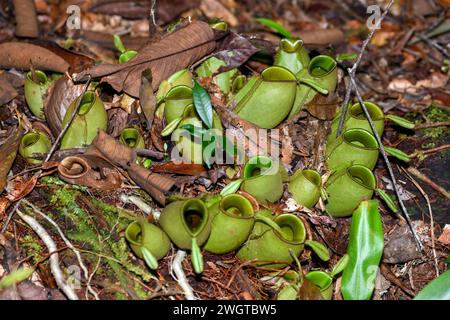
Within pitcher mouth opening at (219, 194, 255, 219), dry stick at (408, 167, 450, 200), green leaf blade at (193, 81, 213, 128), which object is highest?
green leaf blade at (193, 81, 213, 128)

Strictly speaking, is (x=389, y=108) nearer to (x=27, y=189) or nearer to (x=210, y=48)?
(x=210, y=48)

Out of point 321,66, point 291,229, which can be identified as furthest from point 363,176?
point 321,66

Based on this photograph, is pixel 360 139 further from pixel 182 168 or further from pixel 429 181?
pixel 182 168

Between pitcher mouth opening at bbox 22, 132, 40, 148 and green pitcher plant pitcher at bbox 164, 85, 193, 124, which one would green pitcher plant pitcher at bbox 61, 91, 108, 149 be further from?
green pitcher plant pitcher at bbox 164, 85, 193, 124

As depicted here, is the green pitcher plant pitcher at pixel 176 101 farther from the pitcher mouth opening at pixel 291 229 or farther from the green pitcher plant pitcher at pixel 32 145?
the pitcher mouth opening at pixel 291 229

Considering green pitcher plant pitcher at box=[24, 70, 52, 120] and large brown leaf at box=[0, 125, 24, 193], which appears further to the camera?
green pitcher plant pitcher at box=[24, 70, 52, 120]

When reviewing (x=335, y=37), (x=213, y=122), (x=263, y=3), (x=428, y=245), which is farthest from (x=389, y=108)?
(x=263, y=3)

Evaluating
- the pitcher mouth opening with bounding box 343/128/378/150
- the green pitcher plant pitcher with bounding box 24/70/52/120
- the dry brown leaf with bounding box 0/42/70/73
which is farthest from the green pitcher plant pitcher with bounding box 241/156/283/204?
the dry brown leaf with bounding box 0/42/70/73
